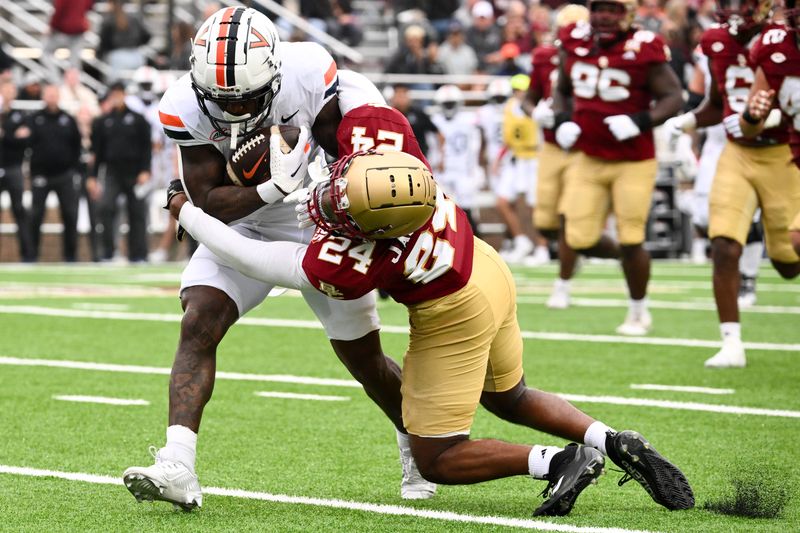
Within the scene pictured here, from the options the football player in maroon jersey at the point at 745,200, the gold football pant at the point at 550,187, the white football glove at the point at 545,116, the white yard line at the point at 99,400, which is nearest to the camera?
the white yard line at the point at 99,400

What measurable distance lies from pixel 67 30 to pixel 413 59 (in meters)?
4.39

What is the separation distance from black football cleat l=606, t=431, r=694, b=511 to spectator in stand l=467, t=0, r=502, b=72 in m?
15.8

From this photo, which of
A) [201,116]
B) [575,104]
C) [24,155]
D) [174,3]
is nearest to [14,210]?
[24,155]

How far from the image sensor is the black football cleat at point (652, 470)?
3.96 m

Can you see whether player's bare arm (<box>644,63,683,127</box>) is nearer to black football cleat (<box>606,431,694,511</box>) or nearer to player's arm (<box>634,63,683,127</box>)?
player's arm (<box>634,63,683,127</box>)

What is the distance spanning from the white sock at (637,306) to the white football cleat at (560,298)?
1.43 m

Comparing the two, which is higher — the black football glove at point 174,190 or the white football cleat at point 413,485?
the black football glove at point 174,190

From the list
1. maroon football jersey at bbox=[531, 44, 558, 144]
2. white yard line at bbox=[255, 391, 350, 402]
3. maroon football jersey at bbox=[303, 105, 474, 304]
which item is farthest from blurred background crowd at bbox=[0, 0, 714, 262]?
maroon football jersey at bbox=[303, 105, 474, 304]

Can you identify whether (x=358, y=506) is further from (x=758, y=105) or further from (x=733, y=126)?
(x=733, y=126)

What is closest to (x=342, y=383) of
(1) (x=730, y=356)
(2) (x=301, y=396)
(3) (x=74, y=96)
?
(2) (x=301, y=396)

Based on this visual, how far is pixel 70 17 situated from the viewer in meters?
17.4

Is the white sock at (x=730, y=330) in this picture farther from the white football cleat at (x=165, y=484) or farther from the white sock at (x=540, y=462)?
the white football cleat at (x=165, y=484)

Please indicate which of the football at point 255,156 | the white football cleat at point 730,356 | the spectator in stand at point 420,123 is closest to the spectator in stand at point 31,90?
the spectator in stand at point 420,123

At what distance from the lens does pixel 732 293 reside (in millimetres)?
7023
